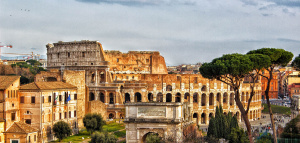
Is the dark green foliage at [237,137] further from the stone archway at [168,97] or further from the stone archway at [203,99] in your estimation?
the stone archway at [168,97]

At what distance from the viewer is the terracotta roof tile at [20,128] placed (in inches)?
1351

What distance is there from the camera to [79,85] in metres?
45.6

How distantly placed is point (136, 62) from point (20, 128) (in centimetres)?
3722

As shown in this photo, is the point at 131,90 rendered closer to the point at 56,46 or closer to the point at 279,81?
the point at 56,46

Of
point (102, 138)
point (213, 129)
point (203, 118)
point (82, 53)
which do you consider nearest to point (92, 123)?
point (102, 138)

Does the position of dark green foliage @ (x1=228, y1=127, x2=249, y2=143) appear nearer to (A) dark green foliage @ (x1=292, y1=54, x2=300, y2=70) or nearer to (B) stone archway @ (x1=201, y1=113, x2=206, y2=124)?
(A) dark green foliage @ (x1=292, y1=54, x2=300, y2=70)

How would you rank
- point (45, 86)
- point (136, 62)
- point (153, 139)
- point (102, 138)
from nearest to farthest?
point (153, 139) → point (102, 138) → point (45, 86) → point (136, 62)

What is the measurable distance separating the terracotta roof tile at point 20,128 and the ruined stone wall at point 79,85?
942 centimetres

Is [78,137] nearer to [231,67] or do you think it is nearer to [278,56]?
[231,67]

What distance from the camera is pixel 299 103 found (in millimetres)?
44906

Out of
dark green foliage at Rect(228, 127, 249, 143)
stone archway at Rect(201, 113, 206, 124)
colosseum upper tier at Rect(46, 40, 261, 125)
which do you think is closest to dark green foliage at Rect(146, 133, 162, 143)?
dark green foliage at Rect(228, 127, 249, 143)

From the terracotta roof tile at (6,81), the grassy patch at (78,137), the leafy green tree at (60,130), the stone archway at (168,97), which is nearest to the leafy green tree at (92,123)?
the grassy patch at (78,137)

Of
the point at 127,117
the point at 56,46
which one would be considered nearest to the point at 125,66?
the point at 56,46

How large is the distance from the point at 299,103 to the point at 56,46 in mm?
38230
